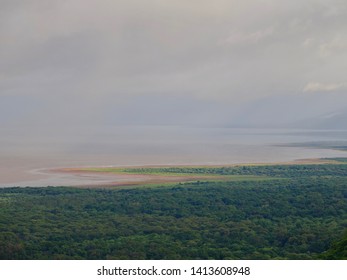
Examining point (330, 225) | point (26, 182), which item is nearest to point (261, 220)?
point (330, 225)

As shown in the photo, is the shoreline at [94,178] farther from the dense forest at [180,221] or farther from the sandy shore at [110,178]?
the dense forest at [180,221]

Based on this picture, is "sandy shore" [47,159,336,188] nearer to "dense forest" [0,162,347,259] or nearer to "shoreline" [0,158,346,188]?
"shoreline" [0,158,346,188]

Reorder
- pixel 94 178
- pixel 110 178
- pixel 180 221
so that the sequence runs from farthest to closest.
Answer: pixel 110 178 < pixel 94 178 < pixel 180 221

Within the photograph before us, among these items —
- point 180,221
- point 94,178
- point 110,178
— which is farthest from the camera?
point 110,178

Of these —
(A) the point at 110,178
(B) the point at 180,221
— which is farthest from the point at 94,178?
(B) the point at 180,221

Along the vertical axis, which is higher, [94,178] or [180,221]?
[94,178]

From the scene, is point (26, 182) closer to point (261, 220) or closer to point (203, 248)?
point (261, 220)

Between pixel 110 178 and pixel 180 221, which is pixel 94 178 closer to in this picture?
pixel 110 178

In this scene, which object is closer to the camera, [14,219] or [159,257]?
[159,257]

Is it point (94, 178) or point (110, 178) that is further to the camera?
point (110, 178)
